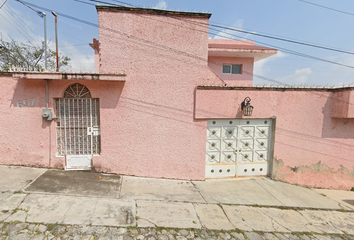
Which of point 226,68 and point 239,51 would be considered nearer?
point 239,51

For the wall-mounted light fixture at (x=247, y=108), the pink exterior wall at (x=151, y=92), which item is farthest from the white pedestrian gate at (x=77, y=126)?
the wall-mounted light fixture at (x=247, y=108)

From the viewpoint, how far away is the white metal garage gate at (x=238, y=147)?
4.90 metres

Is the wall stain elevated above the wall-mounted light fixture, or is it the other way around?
the wall-mounted light fixture

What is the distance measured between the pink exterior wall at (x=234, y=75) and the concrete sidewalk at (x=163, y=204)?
19.8ft

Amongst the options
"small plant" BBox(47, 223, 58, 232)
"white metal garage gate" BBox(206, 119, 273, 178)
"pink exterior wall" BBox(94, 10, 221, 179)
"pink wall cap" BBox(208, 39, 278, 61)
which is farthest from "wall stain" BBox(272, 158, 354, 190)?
"pink wall cap" BBox(208, 39, 278, 61)

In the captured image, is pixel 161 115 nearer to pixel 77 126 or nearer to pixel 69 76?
pixel 77 126

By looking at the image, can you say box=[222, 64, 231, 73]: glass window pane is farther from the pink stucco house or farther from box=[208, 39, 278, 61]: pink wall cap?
the pink stucco house

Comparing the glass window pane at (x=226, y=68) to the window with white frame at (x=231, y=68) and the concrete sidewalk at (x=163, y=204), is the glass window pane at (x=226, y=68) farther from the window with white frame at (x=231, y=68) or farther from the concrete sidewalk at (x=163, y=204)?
the concrete sidewalk at (x=163, y=204)

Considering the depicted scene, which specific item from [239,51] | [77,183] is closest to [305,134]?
[239,51]

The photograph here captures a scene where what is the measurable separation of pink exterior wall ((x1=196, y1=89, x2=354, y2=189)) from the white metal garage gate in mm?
256

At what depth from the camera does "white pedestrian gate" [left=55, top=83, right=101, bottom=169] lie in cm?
439

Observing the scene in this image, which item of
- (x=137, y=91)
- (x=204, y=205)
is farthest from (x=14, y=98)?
(x=204, y=205)

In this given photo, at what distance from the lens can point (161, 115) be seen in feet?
15.0

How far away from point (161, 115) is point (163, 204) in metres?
2.18
